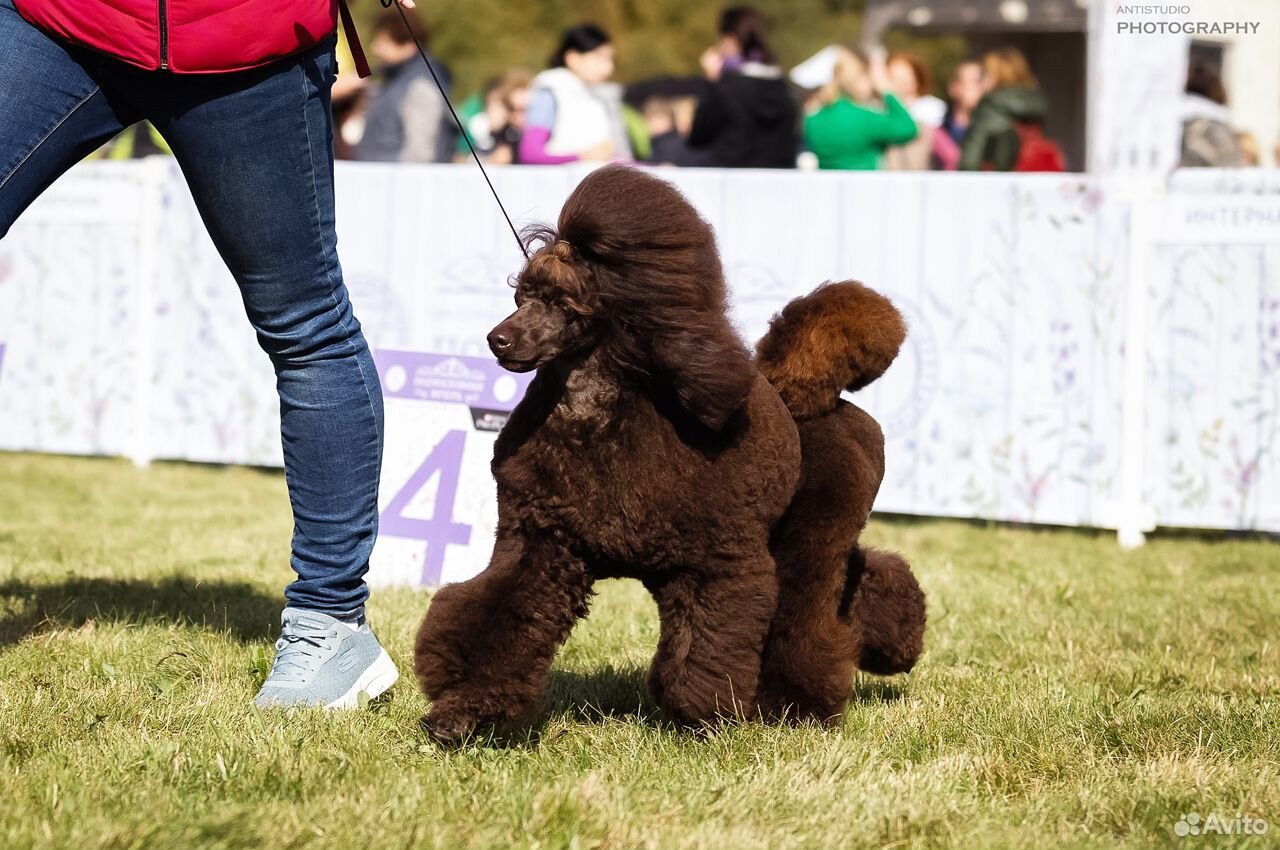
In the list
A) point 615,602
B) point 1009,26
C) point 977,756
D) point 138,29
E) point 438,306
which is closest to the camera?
point 138,29

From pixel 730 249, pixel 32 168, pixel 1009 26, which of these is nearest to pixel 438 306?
pixel 730 249

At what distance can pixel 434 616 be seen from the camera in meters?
3.20

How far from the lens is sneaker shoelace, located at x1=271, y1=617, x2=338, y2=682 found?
353cm

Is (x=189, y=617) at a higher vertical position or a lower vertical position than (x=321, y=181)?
lower

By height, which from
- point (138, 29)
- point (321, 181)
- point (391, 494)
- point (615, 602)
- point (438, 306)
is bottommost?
point (615, 602)

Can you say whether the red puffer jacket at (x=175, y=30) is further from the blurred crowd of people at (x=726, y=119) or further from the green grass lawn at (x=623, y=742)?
the blurred crowd of people at (x=726, y=119)

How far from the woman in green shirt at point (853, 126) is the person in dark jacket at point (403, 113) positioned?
227 cm

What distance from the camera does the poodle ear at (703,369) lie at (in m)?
3.05

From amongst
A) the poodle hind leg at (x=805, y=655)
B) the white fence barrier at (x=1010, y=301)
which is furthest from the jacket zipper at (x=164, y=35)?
the white fence barrier at (x=1010, y=301)

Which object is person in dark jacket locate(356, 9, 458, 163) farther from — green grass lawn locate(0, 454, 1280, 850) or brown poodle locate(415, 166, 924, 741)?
brown poodle locate(415, 166, 924, 741)

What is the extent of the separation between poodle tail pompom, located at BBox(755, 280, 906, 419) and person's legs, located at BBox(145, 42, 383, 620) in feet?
3.27

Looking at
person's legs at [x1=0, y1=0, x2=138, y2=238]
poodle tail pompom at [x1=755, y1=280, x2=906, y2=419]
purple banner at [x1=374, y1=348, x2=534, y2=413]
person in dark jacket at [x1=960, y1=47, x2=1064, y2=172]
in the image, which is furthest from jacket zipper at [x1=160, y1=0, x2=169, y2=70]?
person in dark jacket at [x1=960, y1=47, x2=1064, y2=172]

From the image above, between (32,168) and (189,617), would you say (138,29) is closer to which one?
(32,168)

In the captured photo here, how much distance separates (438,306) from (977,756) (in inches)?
185
